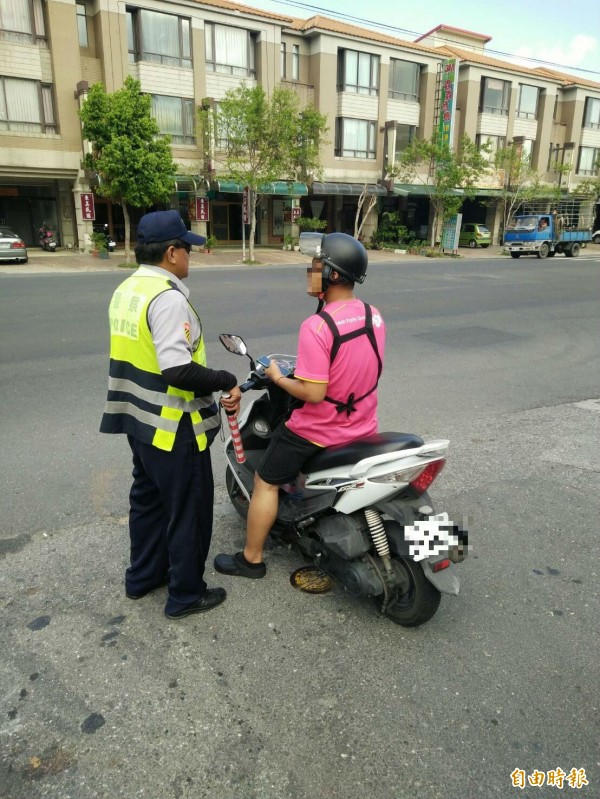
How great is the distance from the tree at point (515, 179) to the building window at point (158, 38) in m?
18.3

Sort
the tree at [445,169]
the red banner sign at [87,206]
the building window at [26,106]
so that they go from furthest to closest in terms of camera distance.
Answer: the tree at [445,169]
the red banner sign at [87,206]
the building window at [26,106]

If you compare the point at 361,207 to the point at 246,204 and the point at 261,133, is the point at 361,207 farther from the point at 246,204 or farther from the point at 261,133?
the point at 261,133

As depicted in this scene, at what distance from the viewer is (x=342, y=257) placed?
2.66 m

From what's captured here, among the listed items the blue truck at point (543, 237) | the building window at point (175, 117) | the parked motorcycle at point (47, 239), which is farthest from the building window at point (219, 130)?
the blue truck at point (543, 237)

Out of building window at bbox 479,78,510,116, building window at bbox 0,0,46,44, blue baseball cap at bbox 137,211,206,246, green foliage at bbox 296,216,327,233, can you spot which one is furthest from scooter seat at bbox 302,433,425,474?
building window at bbox 479,78,510,116

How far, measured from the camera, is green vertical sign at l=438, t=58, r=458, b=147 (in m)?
35.3

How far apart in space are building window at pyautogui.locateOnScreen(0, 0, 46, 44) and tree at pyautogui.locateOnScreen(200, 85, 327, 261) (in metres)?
7.36

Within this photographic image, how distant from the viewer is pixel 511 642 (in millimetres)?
2709

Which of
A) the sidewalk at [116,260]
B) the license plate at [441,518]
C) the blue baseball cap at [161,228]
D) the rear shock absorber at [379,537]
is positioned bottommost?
the sidewalk at [116,260]

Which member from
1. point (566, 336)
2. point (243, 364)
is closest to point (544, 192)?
point (566, 336)

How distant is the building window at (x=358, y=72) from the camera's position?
33.6 m

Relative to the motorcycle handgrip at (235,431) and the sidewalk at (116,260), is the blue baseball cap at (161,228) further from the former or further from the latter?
the sidewalk at (116,260)

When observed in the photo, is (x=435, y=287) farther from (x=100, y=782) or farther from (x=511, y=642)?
(x=100, y=782)

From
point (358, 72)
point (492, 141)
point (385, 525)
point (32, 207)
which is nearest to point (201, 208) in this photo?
point (32, 207)
